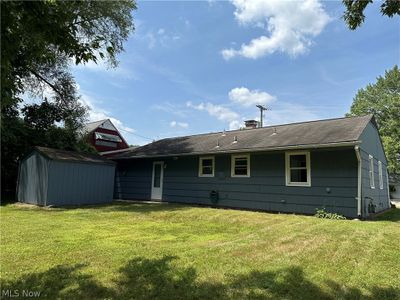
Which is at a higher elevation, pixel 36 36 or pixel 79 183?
pixel 36 36

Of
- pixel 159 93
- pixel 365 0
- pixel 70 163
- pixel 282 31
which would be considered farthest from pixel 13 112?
pixel 365 0

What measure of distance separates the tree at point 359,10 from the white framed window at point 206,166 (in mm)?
9267

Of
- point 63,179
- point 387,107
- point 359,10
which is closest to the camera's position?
point 359,10

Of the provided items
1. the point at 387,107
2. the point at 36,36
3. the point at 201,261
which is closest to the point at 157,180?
the point at 201,261

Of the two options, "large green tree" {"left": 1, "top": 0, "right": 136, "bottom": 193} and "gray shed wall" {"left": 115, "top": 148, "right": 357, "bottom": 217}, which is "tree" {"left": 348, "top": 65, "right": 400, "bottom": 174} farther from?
"large green tree" {"left": 1, "top": 0, "right": 136, "bottom": 193}

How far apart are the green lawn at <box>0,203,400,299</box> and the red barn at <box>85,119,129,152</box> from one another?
2395cm

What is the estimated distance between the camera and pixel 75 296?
3.54 m

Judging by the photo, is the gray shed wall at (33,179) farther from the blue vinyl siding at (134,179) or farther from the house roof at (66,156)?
the blue vinyl siding at (134,179)

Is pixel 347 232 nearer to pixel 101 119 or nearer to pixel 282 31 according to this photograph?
pixel 282 31

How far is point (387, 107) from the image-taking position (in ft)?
120

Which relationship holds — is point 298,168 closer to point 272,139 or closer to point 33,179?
point 272,139

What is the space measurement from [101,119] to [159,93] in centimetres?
1417

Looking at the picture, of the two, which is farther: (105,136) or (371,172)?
(105,136)

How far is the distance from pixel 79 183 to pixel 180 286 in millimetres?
10811
